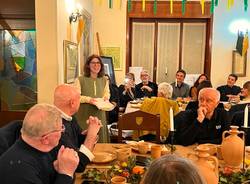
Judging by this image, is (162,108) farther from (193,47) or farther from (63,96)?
(193,47)

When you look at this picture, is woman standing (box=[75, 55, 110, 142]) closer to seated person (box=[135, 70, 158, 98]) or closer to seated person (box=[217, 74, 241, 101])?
seated person (box=[135, 70, 158, 98])

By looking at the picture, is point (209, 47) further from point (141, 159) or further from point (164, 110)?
point (141, 159)

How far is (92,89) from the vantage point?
365 centimetres

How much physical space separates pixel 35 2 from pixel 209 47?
4524mm

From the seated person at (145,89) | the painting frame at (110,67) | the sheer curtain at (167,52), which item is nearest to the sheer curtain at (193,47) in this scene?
the sheer curtain at (167,52)

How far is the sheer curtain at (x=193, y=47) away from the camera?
7113 millimetres

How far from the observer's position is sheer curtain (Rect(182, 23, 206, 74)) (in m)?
7.11

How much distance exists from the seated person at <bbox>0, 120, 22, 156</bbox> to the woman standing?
5.09 feet

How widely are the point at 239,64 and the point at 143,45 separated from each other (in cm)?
229

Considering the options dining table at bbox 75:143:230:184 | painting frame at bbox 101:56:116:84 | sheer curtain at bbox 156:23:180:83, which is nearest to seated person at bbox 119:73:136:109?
painting frame at bbox 101:56:116:84

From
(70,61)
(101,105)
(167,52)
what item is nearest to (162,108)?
(101,105)

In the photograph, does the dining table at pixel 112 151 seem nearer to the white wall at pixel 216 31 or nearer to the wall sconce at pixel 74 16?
the wall sconce at pixel 74 16

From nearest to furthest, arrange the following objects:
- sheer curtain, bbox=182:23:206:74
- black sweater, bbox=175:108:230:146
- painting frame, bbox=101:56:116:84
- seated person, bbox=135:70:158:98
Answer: black sweater, bbox=175:108:230:146
seated person, bbox=135:70:158:98
painting frame, bbox=101:56:116:84
sheer curtain, bbox=182:23:206:74

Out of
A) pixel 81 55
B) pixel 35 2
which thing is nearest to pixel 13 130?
pixel 35 2
